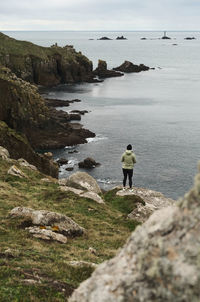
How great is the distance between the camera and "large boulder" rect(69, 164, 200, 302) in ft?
18.3

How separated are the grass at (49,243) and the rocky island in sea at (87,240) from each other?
0.03 metres

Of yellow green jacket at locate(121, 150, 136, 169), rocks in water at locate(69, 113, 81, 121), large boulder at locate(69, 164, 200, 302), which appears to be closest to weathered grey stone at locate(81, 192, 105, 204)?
yellow green jacket at locate(121, 150, 136, 169)

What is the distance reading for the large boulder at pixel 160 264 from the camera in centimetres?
557

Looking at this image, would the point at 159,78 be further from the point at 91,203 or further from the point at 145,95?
the point at 91,203

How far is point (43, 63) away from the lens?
15788 centimetres

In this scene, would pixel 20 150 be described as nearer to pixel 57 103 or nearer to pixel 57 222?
pixel 57 222

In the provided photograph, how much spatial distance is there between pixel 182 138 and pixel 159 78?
339ft

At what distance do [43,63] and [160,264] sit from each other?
160 meters

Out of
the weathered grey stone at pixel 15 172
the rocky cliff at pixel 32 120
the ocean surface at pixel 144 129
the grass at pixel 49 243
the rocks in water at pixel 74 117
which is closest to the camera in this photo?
the grass at pixel 49 243

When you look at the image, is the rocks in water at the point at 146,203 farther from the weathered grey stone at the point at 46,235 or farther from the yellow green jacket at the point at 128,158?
the weathered grey stone at the point at 46,235

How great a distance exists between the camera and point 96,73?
191 m

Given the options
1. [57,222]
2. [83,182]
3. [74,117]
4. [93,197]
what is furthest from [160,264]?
[74,117]

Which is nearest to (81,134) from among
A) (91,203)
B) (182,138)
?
(182,138)

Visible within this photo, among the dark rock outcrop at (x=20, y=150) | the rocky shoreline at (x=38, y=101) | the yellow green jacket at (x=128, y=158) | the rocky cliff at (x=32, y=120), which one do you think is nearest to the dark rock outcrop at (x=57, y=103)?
the rocky shoreline at (x=38, y=101)
